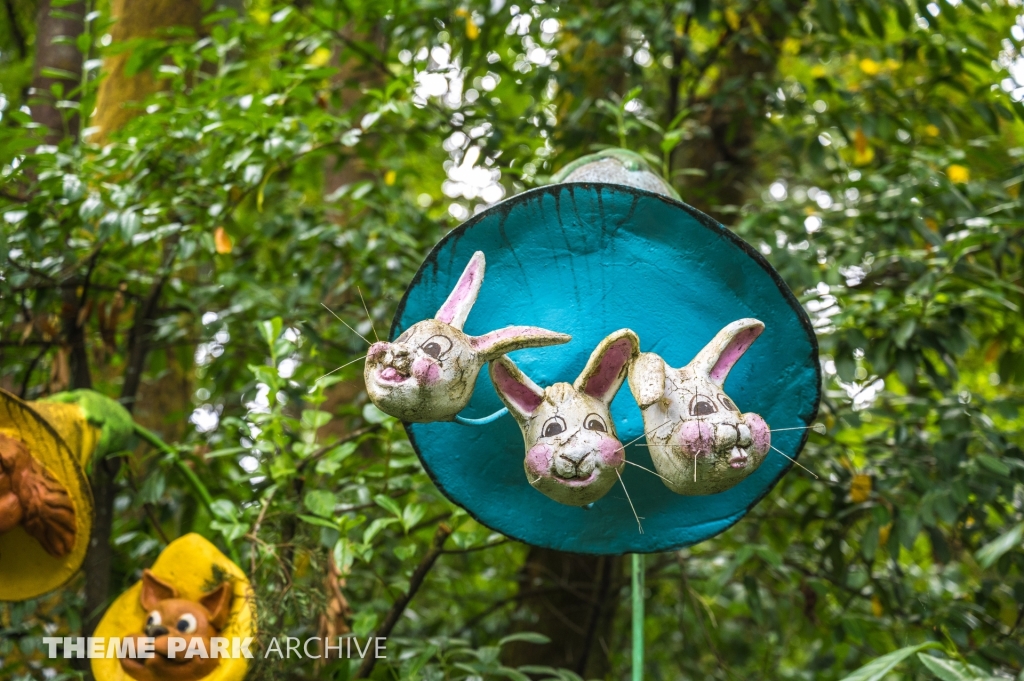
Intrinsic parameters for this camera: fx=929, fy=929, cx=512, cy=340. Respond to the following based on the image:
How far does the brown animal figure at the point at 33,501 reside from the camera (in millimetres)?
1419

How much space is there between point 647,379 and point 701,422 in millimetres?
86

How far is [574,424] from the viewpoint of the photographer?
3.44 ft

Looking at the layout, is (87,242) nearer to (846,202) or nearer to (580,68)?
(580,68)

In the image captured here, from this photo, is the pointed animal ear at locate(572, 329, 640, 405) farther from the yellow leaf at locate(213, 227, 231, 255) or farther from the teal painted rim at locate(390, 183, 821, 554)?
the yellow leaf at locate(213, 227, 231, 255)

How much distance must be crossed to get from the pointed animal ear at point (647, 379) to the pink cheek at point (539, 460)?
0.13 metres

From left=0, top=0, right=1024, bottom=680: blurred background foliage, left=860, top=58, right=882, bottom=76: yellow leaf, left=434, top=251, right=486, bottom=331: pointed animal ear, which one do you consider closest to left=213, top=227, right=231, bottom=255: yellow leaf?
left=0, top=0, right=1024, bottom=680: blurred background foliage

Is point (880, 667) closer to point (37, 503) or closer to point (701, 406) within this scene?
point (701, 406)

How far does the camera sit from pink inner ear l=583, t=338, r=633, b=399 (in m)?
1.11

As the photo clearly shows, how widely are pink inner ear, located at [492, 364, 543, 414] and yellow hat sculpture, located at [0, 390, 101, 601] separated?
799 mm

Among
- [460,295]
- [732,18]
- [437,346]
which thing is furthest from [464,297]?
[732,18]

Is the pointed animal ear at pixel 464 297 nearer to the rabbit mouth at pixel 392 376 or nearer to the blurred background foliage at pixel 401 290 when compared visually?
the rabbit mouth at pixel 392 376

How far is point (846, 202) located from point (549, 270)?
1622 mm

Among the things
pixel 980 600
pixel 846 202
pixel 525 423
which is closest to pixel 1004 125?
pixel 846 202

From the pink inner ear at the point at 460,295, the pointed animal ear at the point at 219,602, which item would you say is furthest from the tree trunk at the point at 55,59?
the pink inner ear at the point at 460,295
